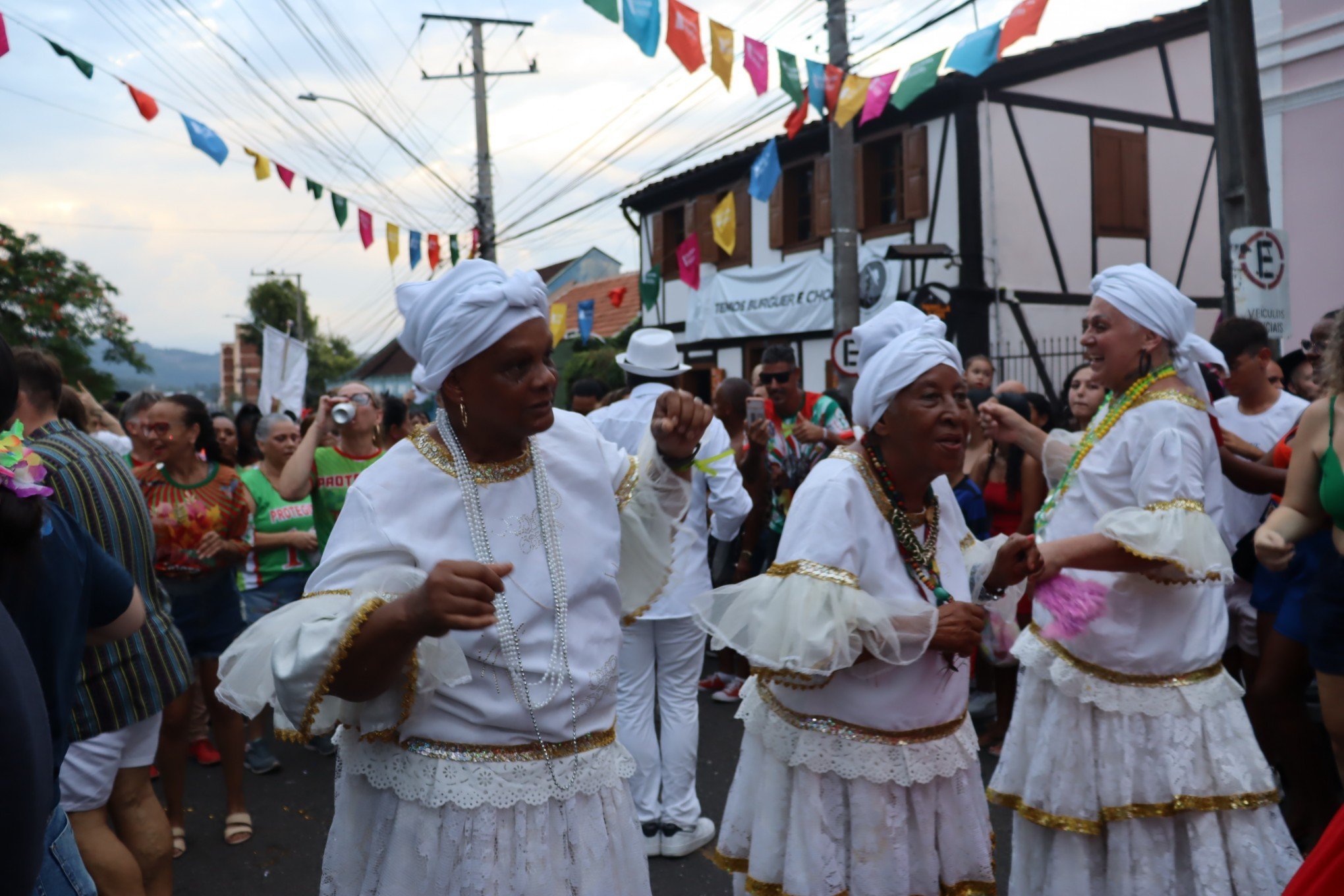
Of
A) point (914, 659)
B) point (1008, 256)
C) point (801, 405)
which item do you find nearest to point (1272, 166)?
point (1008, 256)

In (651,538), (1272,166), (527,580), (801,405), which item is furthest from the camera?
(1272,166)

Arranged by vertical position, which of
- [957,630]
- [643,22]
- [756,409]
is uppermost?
[643,22]

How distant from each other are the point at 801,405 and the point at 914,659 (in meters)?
5.17

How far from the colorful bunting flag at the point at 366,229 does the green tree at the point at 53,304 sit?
1268 centimetres

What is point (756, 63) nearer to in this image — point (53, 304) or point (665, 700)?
point (665, 700)

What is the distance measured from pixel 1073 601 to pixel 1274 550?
24.1 inches

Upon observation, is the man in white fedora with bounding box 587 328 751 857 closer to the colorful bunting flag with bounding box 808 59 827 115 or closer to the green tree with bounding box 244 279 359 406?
the colorful bunting flag with bounding box 808 59 827 115

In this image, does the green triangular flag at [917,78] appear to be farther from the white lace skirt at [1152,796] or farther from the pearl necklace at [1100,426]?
the white lace skirt at [1152,796]

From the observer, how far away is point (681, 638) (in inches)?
194

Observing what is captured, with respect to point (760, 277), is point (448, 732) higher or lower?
lower

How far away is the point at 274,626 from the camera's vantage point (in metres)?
2.11

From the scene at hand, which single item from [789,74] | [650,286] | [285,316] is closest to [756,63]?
[789,74]

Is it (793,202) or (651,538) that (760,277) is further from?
(651,538)

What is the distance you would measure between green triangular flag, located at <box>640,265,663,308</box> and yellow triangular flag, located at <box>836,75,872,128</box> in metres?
11.7
